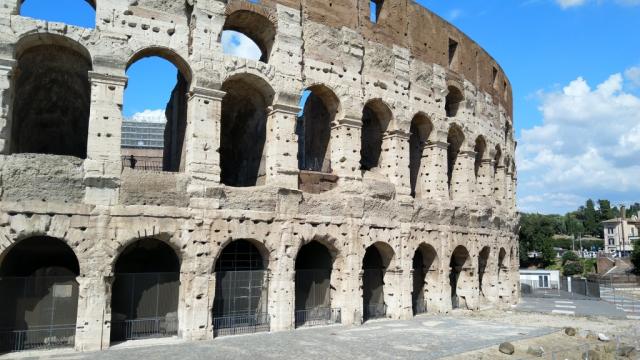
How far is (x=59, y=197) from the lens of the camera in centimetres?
1069

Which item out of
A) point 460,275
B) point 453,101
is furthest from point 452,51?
point 460,275

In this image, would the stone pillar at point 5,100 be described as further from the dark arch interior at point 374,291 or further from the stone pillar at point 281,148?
the dark arch interior at point 374,291

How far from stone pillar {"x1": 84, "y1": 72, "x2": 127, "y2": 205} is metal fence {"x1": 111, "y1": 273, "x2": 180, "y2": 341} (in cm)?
200

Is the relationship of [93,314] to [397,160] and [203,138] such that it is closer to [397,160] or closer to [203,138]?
[203,138]

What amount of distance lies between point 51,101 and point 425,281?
1307 cm

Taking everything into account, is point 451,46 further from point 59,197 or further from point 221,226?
point 59,197

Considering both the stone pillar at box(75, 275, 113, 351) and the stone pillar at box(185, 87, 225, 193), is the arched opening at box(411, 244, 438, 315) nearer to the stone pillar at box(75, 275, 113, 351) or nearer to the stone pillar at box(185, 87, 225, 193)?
the stone pillar at box(185, 87, 225, 193)

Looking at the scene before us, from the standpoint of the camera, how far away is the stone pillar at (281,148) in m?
13.3

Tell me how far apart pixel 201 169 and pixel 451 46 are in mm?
11871

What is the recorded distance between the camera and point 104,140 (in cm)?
1127

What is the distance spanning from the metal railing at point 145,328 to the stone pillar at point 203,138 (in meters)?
3.07

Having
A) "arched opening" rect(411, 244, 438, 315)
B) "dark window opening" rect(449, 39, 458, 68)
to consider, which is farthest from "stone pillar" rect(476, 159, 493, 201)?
"arched opening" rect(411, 244, 438, 315)

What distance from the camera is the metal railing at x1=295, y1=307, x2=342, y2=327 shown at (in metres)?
A: 14.1

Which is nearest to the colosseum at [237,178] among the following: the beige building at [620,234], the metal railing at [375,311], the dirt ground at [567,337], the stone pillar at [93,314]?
the stone pillar at [93,314]
